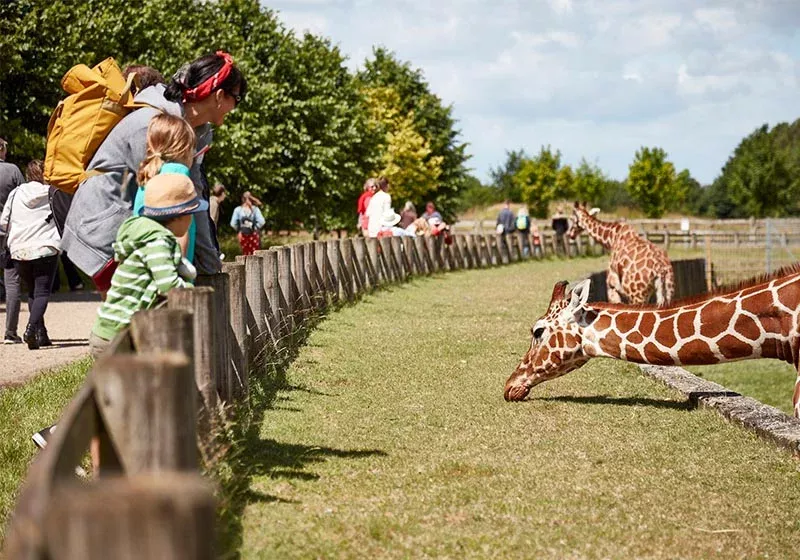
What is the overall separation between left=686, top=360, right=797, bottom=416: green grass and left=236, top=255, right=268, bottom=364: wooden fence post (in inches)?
383

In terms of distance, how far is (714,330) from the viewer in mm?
8453

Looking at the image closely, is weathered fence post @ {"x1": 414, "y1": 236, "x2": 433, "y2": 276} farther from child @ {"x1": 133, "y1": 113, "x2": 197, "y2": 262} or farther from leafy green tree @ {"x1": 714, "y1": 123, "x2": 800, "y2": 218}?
leafy green tree @ {"x1": 714, "y1": 123, "x2": 800, "y2": 218}

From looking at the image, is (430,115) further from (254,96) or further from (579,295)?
(579,295)

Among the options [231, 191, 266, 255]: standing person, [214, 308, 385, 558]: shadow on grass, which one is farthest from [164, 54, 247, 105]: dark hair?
[231, 191, 266, 255]: standing person

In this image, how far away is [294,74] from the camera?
4538cm

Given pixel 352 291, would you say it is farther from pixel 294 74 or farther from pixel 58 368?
pixel 294 74

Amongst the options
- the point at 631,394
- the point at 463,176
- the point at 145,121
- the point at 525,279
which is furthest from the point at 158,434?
the point at 463,176

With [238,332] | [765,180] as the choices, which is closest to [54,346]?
[238,332]

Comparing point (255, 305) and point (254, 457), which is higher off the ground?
point (255, 305)

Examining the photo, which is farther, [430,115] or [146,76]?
[430,115]

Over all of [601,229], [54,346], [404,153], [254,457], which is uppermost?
[404,153]

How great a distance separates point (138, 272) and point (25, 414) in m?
2.72

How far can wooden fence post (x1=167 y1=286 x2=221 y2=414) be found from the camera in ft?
18.6

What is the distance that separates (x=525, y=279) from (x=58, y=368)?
16.0 metres
